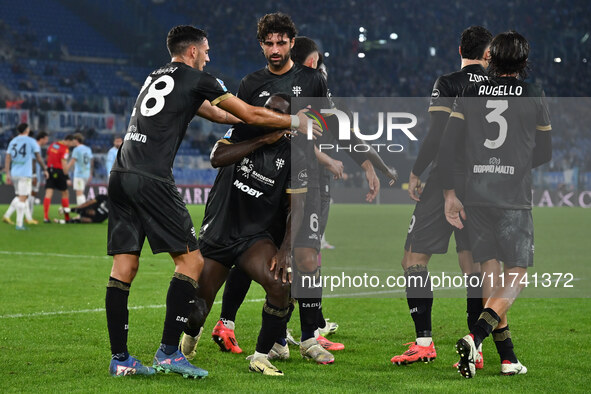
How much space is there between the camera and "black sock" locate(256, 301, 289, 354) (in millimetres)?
4918

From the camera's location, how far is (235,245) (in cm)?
502

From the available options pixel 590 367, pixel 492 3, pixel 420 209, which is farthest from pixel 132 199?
pixel 492 3

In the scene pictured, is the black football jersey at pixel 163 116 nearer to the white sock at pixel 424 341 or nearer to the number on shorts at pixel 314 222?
the number on shorts at pixel 314 222

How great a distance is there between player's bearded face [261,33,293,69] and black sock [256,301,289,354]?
4.98 feet

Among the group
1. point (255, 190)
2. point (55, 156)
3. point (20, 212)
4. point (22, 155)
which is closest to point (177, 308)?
point (255, 190)

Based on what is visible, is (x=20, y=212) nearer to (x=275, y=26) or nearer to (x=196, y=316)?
(x=196, y=316)

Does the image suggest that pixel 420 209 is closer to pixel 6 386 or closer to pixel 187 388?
pixel 187 388

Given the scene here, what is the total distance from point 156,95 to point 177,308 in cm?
120

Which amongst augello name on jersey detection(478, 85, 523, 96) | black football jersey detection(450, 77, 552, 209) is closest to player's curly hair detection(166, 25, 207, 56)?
black football jersey detection(450, 77, 552, 209)

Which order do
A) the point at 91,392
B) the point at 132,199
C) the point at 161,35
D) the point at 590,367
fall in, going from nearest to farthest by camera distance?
the point at 91,392
the point at 132,199
the point at 590,367
the point at 161,35

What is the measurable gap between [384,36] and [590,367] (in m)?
39.4

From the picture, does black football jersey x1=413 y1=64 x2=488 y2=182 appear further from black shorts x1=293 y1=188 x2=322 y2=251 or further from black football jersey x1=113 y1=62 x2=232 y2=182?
black football jersey x1=113 y1=62 x2=232 y2=182

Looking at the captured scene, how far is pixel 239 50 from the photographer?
40875 millimetres

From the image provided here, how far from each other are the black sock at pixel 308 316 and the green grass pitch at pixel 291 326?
19 centimetres
